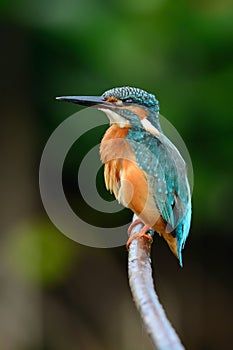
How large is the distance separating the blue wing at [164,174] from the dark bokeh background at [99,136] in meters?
1.13

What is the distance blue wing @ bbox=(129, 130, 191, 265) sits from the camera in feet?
3.39

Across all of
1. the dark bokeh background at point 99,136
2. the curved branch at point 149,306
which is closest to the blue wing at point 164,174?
the curved branch at point 149,306

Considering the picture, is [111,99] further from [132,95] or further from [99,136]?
[99,136]

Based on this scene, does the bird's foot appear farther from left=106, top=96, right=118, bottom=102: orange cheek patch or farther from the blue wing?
left=106, top=96, right=118, bottom=102: orange cheek patch

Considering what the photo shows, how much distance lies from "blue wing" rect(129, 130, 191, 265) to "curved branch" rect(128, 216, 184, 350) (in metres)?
0.27

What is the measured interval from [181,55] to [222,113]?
233 mm

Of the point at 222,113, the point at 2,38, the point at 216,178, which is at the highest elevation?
the point at 2,38

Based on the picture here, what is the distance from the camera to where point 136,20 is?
7.12ft

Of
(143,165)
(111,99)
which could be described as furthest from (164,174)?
(111,99)

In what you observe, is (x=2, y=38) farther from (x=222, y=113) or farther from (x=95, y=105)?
(x=95, y=105)

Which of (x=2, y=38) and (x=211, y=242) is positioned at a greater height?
(x=2, y=38)

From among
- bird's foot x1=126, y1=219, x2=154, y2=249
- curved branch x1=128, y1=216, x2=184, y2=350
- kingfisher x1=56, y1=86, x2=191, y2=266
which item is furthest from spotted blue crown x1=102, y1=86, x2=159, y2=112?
curved branch x1=128, y1=216, x2=184, y2=350

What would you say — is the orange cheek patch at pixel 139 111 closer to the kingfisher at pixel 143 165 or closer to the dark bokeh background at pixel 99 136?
the kingfisher at pixel 143 165

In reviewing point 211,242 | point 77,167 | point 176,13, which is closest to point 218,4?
point 176,13
